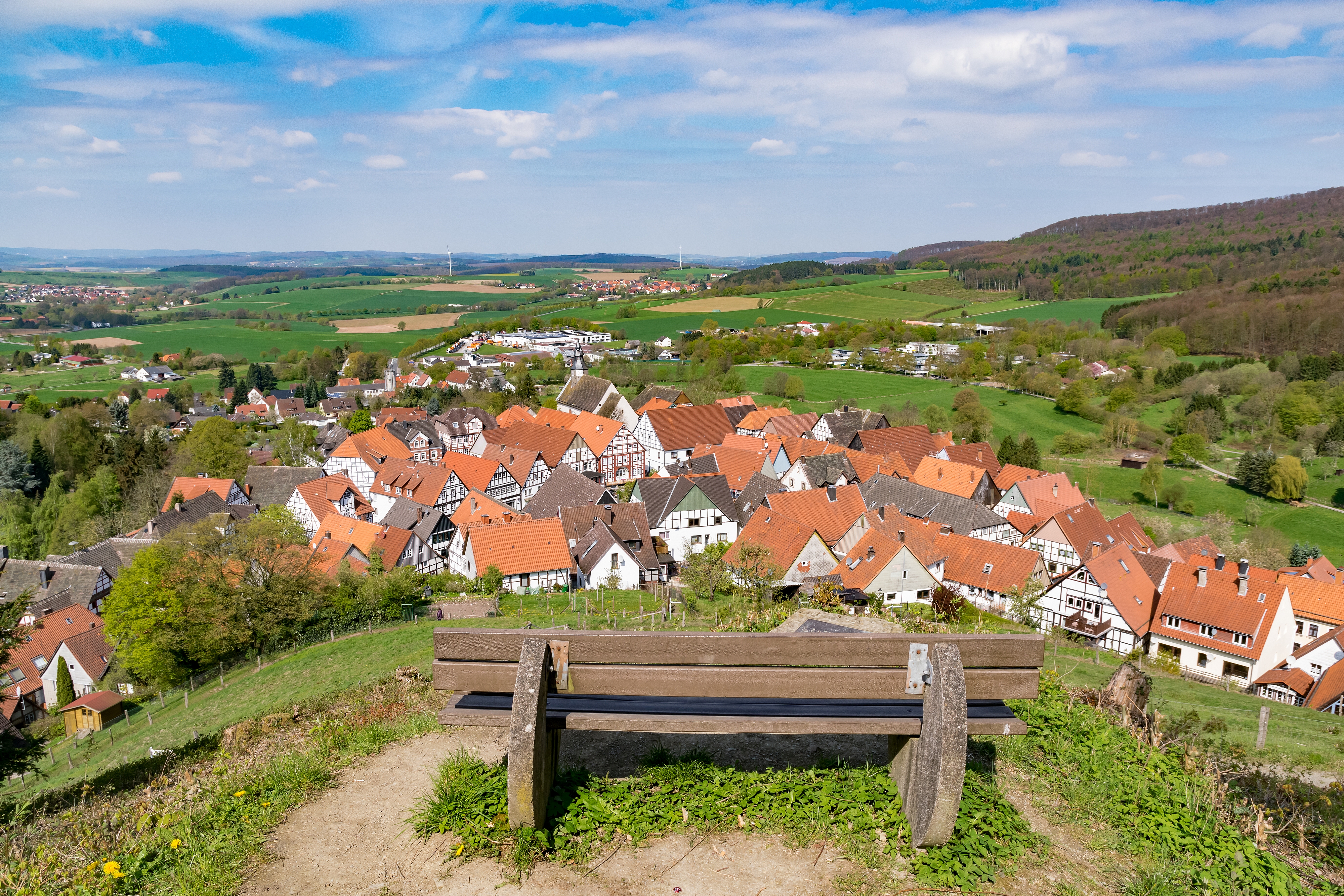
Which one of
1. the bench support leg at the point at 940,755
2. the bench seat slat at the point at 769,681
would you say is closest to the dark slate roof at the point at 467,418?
the bench seat slat at the point at 769,681

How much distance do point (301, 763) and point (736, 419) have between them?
206 feet

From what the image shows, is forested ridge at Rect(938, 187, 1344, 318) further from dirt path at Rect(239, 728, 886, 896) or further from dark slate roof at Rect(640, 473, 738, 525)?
dirt path at Rect(239, 728, 886, 896)

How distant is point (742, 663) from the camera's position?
461cm

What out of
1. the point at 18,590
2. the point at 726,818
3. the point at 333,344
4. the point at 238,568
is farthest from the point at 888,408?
the point at 333,344

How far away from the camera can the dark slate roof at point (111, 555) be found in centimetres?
3994

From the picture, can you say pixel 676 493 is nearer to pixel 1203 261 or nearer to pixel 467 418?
pixel 467 418

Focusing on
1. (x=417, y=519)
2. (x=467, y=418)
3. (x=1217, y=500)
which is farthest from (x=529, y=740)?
(x=1217, y=500)

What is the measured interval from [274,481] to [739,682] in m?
54.3

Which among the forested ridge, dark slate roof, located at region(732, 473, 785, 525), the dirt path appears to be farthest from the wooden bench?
the forested ridge

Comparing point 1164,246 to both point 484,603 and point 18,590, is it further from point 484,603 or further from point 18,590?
point 18,590

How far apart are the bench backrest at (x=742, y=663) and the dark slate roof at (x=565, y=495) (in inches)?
1373

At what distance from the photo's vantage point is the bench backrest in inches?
180

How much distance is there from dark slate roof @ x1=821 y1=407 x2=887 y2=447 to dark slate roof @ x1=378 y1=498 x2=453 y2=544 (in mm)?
31172

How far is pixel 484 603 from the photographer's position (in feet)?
84.5
